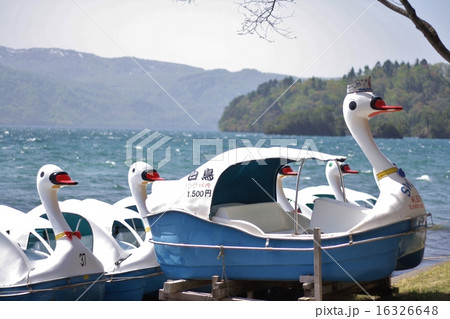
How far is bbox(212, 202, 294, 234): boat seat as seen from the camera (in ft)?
34.0

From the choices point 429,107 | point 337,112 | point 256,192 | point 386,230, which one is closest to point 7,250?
point 256,192

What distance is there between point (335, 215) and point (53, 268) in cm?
360

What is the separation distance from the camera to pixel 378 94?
7262cm

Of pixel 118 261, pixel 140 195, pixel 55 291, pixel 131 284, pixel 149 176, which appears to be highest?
pixel 149 176

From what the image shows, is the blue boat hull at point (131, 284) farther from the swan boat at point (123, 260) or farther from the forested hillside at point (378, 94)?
the forested hillside at point (378, 94)

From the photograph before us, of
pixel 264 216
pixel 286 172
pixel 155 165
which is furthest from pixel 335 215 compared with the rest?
pixel 155 165

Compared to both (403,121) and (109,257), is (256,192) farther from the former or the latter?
(403,121)

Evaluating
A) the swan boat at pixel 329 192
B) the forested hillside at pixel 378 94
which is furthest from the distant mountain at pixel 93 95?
Answer: the swan boat at pixel 329 192

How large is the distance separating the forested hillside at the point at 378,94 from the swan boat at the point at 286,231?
183 feet

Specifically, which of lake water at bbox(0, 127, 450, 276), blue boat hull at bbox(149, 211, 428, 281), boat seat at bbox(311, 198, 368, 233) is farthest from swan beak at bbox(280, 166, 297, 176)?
blue boat hull at bbox(149, 211, 428, 281)

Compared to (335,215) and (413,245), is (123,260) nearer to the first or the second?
(335,215)

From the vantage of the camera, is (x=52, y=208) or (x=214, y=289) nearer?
(x=214, y=289)

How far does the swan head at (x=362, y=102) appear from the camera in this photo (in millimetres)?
9630

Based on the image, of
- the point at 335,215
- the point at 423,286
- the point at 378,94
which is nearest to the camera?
the point at 335,215
